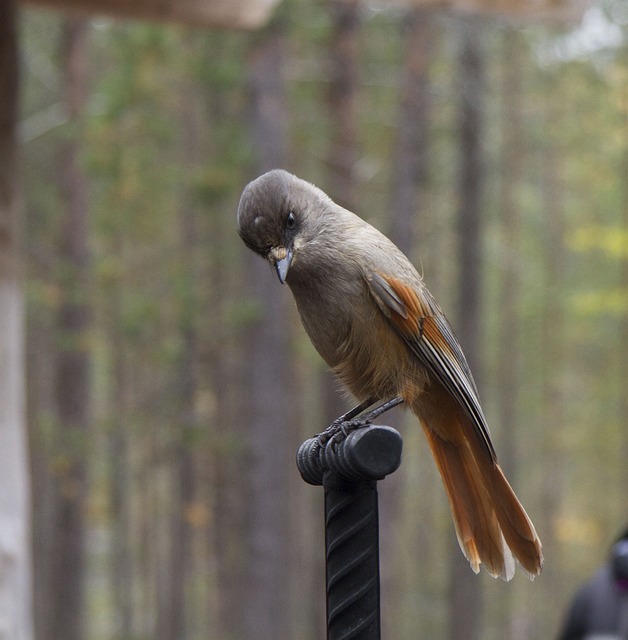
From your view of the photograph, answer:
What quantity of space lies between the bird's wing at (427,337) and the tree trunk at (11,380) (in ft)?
8.44

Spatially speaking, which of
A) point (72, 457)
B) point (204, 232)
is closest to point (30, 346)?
point (204, 232)

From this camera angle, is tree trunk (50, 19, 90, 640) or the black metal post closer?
the black metal post

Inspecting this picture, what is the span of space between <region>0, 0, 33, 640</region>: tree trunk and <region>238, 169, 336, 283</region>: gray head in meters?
2.37

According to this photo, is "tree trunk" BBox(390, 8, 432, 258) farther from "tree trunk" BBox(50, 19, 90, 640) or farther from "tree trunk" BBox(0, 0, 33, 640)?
"tree trunk" BBox(0, 0, 33, 640)

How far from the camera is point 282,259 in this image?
2.84 metres

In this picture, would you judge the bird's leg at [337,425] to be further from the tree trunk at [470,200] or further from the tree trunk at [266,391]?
the tree trunk at [470,200]

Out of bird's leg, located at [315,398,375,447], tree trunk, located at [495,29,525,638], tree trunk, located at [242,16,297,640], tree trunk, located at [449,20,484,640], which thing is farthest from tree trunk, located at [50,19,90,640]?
bird's leg, located at [315,398,375,447]

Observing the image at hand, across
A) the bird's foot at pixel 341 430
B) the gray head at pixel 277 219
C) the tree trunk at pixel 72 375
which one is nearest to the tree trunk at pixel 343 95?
the tree trunk at pixel 72 375

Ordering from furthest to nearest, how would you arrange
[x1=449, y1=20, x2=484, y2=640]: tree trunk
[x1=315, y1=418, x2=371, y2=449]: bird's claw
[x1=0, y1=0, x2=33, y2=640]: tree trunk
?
[x1=449, y1=20, x2=484, y2=640]: tree trunk < [x1=0, y1=0, x2=33, y2=640]: tree trunk < [x1=315, y1=418, x2=371, y2=449]: bird's claw

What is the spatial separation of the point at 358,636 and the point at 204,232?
1874 centimetres

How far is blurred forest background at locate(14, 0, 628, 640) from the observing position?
45.7 ft

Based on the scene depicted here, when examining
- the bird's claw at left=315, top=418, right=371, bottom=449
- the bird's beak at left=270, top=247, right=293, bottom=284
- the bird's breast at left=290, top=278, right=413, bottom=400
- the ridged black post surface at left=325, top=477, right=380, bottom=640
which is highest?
the bird's beak at left=270, top=247, right=293, bottom=284

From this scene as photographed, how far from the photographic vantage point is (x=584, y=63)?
764 inches

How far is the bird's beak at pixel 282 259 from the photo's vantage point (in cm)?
275
